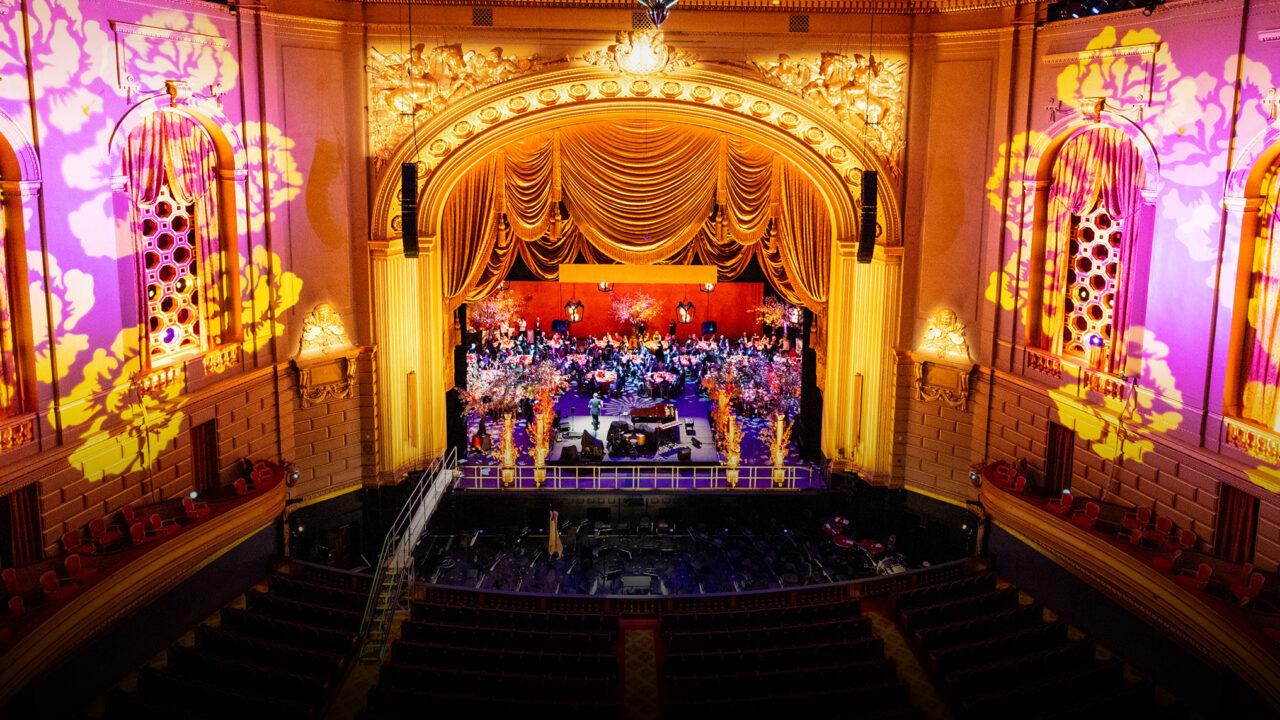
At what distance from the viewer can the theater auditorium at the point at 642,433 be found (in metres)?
10.7

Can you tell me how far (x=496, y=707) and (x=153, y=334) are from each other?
6781 mm

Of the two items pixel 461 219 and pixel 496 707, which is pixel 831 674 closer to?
pixel 496 707

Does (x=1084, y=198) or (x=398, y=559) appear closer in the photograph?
(x=1084, y=198)

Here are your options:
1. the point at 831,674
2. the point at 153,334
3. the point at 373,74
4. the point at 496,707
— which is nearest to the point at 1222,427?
the point at 831,674

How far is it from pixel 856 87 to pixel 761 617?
798 centimetres

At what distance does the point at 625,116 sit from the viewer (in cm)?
1538

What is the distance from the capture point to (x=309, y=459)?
14.9 meters

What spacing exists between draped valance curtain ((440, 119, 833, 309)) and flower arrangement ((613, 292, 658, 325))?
1197 cm

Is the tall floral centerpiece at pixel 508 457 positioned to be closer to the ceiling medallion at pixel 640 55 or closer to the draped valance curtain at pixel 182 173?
the draped valance curtain at pixel 182 173

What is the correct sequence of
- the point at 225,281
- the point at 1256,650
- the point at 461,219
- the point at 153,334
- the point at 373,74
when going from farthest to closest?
the point at 461,219 → the point at 373,74 → the point at 225,281 → the point at 153,334 → the point at 1256,650

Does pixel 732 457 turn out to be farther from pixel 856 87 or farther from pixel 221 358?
pixel 221 358

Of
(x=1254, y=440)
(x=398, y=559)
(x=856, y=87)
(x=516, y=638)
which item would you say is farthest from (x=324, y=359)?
(x=1254, y=440)

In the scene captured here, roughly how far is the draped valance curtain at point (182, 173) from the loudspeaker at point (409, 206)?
113 inches

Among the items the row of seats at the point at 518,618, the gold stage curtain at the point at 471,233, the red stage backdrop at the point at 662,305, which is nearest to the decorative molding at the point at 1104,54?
the gold stage curtain at the point at 471,233
